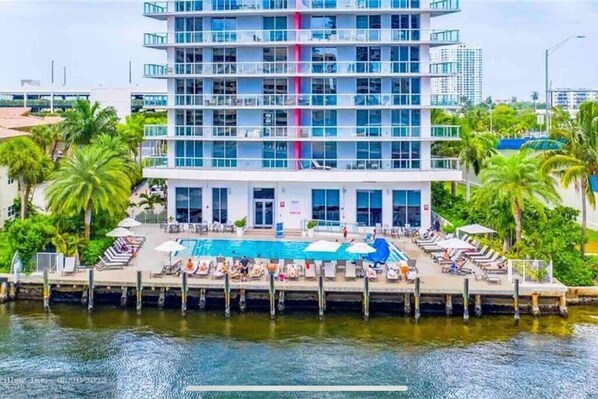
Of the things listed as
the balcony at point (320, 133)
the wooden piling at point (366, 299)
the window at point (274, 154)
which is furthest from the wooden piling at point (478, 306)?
the window at point (274, 154)

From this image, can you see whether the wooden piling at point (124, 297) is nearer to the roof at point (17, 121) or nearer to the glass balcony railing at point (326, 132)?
the glass balcony railing at point (326, 132)

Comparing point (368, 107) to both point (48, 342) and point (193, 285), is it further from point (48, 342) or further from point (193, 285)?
point (48, 342)

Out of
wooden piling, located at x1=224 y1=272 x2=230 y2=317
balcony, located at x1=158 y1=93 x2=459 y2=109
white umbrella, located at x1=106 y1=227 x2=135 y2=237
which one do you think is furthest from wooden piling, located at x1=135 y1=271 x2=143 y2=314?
balcony, located at x1=158 y1=93 x2=459 y2=109

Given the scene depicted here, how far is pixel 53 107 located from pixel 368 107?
117 meters

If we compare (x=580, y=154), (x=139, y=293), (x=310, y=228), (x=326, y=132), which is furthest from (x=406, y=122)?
(x=139, y=293)

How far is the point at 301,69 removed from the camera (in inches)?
2205

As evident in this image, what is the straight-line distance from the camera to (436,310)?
3878cm

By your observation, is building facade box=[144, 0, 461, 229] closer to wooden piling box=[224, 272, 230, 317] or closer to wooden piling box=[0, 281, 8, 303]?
wooden piling box=[224, 272, 230, 317]

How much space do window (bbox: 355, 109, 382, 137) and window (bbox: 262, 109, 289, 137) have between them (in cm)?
541

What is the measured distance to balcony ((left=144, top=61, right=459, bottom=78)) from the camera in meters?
55.3

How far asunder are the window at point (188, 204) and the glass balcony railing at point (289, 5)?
13478 mm

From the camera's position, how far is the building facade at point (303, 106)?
5522cm

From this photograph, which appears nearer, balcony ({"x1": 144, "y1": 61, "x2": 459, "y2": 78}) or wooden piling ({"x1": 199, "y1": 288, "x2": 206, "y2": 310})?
wooden piling ({"x1": 199, "y1": 288, "x2": 206, "y2": 310})

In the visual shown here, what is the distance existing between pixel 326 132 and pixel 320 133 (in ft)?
1.50
